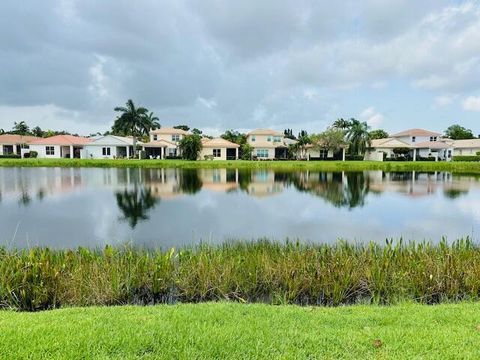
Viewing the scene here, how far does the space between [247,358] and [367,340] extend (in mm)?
1437

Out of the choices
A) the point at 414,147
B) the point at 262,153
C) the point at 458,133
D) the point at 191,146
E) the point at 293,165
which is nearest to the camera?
the point at 293,165

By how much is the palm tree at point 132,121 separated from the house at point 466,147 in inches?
2537

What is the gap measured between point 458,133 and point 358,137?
5088 cm

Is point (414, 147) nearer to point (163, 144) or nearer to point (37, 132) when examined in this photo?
point (163, 144)

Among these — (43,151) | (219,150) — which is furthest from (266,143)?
(43,151)

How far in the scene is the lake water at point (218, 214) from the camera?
1272 centimetres

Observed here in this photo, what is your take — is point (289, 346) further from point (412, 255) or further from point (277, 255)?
point (412, 255)

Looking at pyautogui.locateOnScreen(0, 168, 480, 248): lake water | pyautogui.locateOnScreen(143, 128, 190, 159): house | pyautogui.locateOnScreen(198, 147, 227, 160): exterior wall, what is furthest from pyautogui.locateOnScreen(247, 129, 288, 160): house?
pyautogui.locateOnScreen(0, 168, 480, 248): lake water

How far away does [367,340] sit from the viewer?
3.95m

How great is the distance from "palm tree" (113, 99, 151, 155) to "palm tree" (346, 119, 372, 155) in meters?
37.7

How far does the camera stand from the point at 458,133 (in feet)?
313

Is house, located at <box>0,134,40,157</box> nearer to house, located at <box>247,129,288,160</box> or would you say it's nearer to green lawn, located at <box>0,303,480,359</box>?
house, located at <box>247,129,288,160</box>

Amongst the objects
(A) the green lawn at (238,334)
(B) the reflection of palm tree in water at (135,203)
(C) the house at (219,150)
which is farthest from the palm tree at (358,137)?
(A) the green lawn at (238,334)

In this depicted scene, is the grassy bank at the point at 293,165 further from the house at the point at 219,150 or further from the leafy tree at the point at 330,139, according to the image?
the leafy tree at the point at 330,139
